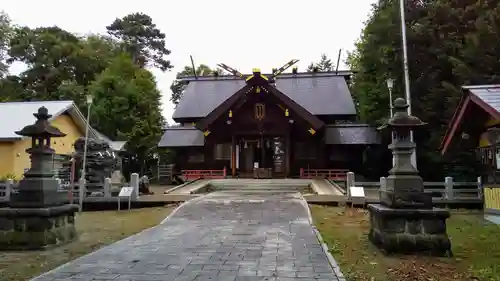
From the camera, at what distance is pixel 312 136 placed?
24.5 metres

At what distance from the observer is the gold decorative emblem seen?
78.3 feet

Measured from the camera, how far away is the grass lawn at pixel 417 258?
5.79 metres

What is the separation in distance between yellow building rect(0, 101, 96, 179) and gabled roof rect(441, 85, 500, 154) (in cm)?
1857

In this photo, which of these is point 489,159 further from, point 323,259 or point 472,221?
point 323,259

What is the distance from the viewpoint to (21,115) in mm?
23906

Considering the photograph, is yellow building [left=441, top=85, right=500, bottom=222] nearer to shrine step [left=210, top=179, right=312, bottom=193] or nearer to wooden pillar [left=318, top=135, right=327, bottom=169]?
shrine step [left=210, top=179, right=312, bottom=193]

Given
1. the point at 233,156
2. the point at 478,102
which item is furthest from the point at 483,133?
the point at 233,156

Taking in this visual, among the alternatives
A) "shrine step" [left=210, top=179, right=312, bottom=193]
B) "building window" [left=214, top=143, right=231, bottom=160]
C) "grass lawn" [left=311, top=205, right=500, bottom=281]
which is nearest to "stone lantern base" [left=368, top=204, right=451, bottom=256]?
"grass lawn" [left=311, top=205, right=500, bottom=281]

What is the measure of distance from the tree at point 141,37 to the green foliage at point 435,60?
99.6 feet

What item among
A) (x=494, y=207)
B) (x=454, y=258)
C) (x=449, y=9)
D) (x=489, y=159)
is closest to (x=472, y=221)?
(x=494, y=207)

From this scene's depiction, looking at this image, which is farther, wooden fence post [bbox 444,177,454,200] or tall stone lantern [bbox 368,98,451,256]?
wooden fence post [bbox 444,177,454,200]

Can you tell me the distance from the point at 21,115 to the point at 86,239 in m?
18.2

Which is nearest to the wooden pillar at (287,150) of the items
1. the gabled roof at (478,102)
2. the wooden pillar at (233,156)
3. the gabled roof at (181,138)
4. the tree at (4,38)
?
the wooden pillar at (233,156)

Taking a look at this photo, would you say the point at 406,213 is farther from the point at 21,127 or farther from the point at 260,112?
the point at 21,127
